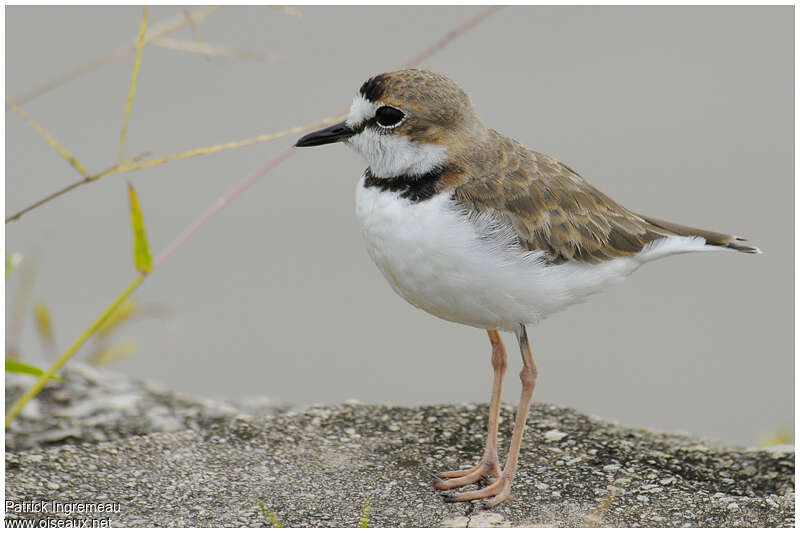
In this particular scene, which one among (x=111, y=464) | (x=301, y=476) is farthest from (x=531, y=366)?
(x=111, y=464)

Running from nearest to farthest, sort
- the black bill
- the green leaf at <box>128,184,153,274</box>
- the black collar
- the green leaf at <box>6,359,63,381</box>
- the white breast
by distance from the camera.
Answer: the green leaf at <box>128,184,153,274</box> → the green leaf at <box>6,359,63,381</box> → the white breast → the black collar → the black bill

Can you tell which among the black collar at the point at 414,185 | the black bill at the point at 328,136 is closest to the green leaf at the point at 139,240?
the black bill at the point at 328,136

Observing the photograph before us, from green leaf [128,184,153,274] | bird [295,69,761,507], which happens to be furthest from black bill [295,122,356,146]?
green leaf [128,184,153,274]

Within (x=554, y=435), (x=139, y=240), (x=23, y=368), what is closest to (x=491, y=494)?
(x=554, y=435)

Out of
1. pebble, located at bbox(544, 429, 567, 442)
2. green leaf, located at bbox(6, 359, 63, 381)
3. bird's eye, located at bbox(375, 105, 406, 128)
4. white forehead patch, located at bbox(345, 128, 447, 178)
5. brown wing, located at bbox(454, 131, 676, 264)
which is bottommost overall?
pebble, located at bbox(544, 429, 567, 442)

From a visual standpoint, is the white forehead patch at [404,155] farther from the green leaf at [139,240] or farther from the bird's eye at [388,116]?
the green leaf at [139,240]

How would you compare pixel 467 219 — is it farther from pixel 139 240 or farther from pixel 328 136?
pixel 139 240

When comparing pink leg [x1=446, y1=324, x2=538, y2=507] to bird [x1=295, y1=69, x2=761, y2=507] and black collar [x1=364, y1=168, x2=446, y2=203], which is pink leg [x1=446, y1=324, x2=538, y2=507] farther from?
black collar [x1=364, y1=168, x2=446, y2=203]
